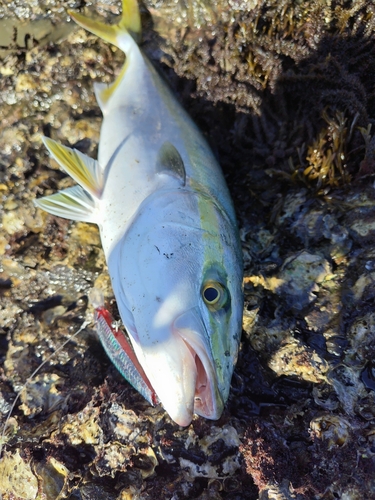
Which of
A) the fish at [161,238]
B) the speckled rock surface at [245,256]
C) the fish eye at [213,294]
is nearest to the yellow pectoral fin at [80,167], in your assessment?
the fish at [161,238]

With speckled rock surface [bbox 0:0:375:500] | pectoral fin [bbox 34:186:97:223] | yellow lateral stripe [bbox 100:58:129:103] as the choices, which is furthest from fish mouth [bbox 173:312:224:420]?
yellow lateral stripe [bbox 100:58:129:103]

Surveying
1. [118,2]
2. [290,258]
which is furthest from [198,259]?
[118,2]

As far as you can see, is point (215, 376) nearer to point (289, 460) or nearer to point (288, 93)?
point (289, 460)

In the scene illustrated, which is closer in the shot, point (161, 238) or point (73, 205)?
point (161, 238)

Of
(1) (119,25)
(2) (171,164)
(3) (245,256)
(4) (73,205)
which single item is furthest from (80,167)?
(1) (119,25)

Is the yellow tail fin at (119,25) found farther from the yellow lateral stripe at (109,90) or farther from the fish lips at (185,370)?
the fish lips at (185,370)

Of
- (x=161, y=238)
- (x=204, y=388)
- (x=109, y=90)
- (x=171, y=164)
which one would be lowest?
(x=204, y=388)

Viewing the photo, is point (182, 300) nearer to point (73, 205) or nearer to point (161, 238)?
point (161, 238)
